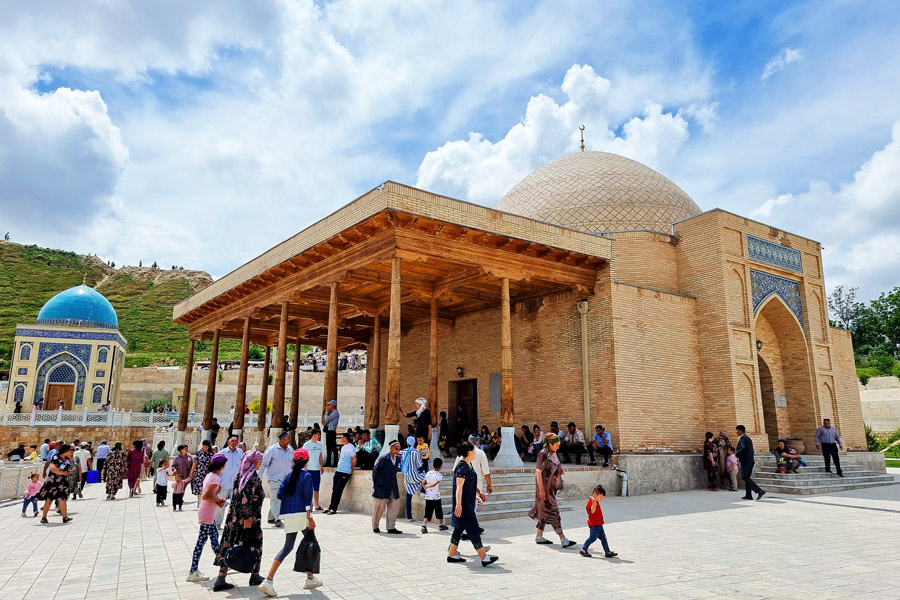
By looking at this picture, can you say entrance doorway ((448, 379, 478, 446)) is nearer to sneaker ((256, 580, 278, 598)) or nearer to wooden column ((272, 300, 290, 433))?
wooden column ((272, 300, 290, 433))

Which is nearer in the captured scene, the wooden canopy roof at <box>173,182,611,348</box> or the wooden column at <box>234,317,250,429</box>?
the wooden canopy roof at <box>173,182,611,348</box>

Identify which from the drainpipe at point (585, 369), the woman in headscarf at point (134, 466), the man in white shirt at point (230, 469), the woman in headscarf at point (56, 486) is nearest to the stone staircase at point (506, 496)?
the drainpipe at point (585, 369)

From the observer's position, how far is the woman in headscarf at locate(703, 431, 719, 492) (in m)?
13.1

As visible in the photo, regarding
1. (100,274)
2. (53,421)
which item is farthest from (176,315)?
(100,274)

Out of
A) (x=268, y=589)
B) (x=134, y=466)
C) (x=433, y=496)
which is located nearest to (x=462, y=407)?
(x=134, y=466)

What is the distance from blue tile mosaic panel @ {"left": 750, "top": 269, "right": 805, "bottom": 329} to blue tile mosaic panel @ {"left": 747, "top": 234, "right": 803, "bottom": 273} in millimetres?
369

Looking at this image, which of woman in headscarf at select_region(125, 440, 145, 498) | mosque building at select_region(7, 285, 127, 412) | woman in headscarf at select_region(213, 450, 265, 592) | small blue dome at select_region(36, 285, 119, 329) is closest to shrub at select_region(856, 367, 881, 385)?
woman in headscarf at select_region(125, 440, 145, 498)

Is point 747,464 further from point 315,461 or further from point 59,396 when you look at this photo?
point 59,396

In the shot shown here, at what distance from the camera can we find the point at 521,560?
6.17 metres

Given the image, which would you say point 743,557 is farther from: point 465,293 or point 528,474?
point 465,293

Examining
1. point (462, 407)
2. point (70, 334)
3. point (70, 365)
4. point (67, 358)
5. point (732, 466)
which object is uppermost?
point (70, 334)

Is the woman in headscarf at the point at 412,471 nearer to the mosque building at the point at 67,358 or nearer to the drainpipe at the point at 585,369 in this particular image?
the drainpipe at the point at 585,369

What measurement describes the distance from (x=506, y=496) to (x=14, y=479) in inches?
428

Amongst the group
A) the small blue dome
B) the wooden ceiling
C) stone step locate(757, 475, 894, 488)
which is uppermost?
the small blue dome
